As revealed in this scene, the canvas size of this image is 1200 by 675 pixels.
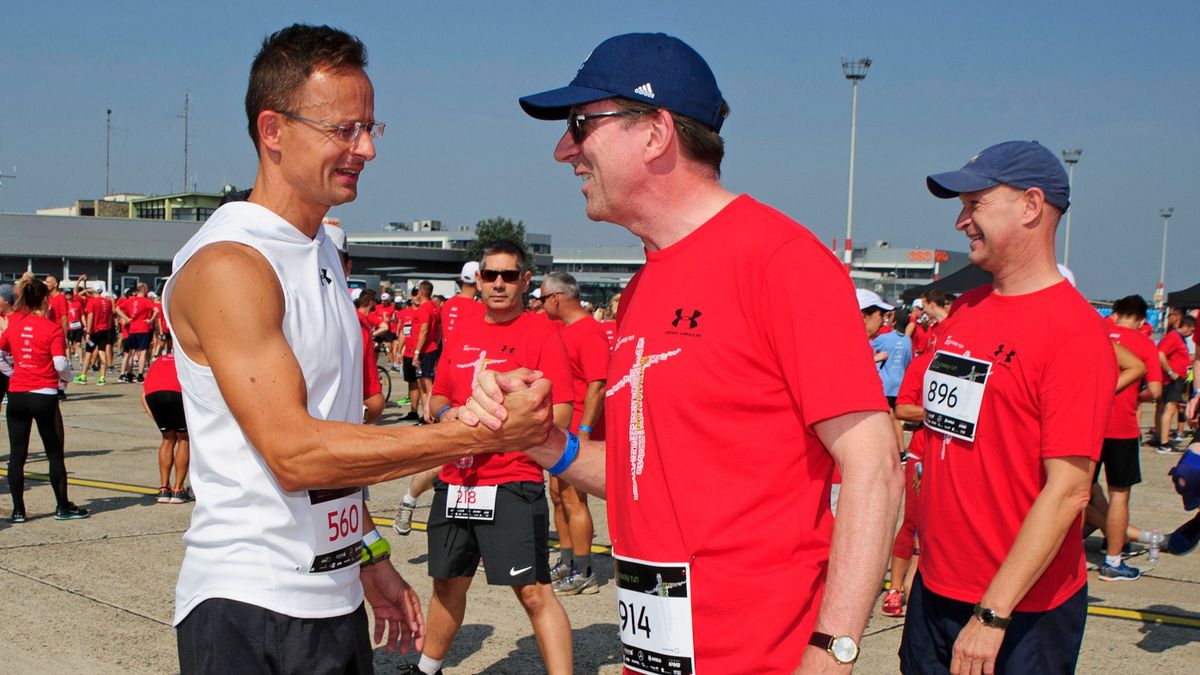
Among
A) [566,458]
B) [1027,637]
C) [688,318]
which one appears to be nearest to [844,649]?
[688,318]

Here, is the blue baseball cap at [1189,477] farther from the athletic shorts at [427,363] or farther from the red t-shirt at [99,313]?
the red t-shirt at [99,313]

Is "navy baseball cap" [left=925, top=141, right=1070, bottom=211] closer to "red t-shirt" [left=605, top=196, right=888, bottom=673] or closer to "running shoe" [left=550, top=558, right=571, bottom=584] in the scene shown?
"red t-shirt" [left=605, top=196, right=888, bottom=673]

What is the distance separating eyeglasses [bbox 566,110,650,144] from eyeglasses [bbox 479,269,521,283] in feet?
11.6

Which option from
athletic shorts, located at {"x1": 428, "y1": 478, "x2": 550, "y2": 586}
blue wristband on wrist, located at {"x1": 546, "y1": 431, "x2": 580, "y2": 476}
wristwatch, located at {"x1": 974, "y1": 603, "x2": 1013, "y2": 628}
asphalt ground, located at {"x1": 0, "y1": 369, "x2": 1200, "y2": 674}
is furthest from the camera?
asphalt ground, located at {"x1": 0, "y1": 369, "x2": 1200, "y2": 674}

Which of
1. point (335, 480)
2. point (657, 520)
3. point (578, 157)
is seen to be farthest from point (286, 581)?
point (578, 157)

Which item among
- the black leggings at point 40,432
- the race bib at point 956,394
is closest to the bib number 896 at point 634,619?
the race bib at point 956,394

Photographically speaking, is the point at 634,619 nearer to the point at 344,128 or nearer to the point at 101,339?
the point at 344,128

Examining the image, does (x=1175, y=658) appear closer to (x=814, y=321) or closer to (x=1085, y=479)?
(x=1085, y=479)

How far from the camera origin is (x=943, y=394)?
352 centimetres

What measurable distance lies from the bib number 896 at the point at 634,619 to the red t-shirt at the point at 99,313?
23.8m

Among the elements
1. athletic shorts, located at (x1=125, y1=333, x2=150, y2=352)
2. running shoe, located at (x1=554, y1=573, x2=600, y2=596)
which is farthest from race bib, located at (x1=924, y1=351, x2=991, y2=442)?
athletic shorts, located at (x1=125, y1=333, x2=150, y2=352)

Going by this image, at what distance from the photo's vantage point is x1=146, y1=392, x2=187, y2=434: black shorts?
9.54m

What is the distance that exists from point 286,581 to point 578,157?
124 centimetres

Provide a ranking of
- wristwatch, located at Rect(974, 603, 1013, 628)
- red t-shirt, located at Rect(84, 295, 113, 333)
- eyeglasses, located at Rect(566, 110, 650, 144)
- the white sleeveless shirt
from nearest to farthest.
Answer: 1. eyeglasses, located at Rect(566, 110, 650, 144)
2. the white sleeveless shirt
3. wristwatch, located at Rect(974, 603, 1013, 628)
4. red t-shirt, located at Rect(84, 295, 113, 333)
